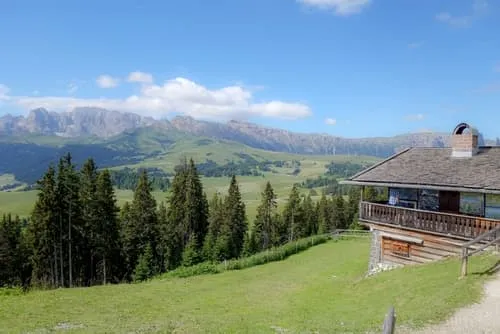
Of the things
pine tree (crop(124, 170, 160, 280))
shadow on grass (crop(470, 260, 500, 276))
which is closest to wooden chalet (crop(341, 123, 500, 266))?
shadow on grass (crop(470, 260, 500, 276))

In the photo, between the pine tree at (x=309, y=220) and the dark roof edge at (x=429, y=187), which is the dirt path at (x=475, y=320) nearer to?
the dark roof edge at (x=429, y=187)

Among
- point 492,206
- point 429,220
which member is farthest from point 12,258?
point 492,206

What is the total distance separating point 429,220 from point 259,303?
11.6 meters

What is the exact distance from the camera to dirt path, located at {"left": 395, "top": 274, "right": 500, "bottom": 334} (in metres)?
13.5

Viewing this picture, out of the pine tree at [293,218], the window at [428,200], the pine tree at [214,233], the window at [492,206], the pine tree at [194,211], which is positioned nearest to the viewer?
the window at [492,206]

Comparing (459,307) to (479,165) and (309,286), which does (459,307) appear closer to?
(479,165)

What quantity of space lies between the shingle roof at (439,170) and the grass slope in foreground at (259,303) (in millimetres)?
4669

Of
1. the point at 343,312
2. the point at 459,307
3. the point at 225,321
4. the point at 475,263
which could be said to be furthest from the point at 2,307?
the point at 475,263

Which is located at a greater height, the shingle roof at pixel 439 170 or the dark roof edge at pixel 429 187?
the shingle roof at pixel 439 170

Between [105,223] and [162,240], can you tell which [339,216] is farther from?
[105,223]

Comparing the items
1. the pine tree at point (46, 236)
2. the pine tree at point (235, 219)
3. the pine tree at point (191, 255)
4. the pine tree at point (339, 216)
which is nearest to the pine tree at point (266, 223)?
the pine tree at point (235, 219)

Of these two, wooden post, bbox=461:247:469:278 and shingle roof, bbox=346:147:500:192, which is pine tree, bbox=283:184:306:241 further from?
wooden post, bbox=461:247:469:278

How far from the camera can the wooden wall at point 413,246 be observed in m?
24.5

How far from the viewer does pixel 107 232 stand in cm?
5288
